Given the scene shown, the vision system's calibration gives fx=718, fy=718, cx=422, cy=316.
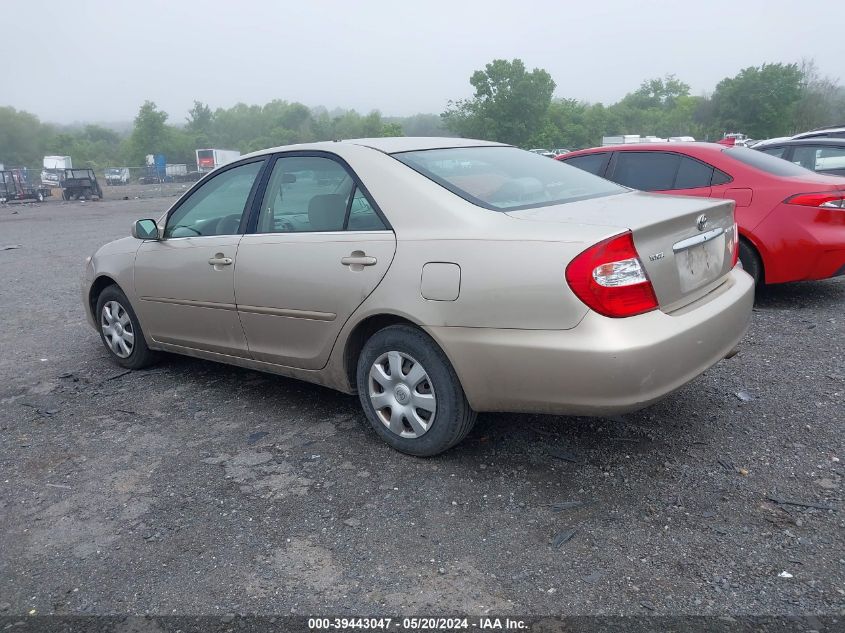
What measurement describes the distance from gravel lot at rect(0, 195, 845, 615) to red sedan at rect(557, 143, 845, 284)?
1134 millimetres

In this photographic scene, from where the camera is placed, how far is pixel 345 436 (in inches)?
155

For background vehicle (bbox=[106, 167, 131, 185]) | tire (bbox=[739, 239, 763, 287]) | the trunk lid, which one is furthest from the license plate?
background vehicle (bbox=[106, 167, 131, 185])

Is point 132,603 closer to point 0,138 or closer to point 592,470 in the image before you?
point 592,470

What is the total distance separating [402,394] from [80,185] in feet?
136

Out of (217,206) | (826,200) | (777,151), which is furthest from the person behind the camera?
(777,151)

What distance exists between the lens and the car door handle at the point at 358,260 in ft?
11.5

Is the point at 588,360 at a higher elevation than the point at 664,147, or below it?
below

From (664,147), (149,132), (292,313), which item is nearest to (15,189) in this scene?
(664,147)

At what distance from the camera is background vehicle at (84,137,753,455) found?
2959 mm

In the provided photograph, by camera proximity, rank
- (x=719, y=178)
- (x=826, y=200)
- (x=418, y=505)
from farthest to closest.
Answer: (x=719, y=178), (x=826, y=200), (x=418, y=505)

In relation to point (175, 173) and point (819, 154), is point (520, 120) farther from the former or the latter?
point (819, 154)

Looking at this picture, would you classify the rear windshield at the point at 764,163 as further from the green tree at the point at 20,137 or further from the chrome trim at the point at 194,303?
the green tree at the point at 20,137

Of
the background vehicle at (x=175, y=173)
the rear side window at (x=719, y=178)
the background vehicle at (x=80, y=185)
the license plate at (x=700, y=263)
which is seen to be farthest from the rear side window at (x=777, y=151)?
the background vehicle at (x=175, y=173)

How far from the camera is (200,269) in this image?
176 inches
